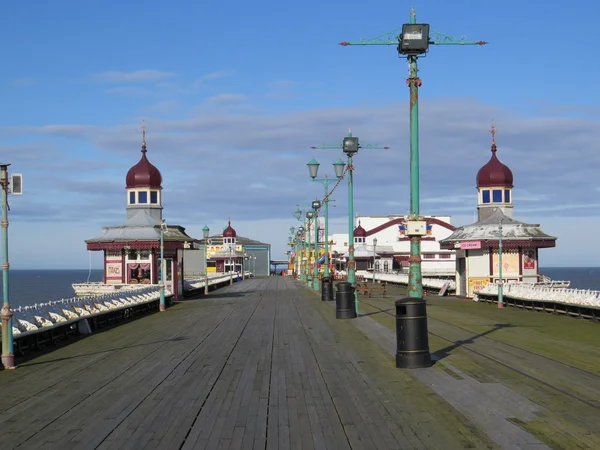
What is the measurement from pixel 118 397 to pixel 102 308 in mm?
16138

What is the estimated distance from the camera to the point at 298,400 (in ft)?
40.5

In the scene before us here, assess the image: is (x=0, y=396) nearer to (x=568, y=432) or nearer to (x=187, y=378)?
(x=187, y=378)

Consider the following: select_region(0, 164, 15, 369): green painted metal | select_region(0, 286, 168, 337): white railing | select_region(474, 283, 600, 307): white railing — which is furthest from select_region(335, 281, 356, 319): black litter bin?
select_region(0, 164, 15, 369): green painted metal

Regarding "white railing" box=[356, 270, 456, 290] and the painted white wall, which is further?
"white railing" box=[356, 270, 456, 290]

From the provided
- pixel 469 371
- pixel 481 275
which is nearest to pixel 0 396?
pixel 469 371

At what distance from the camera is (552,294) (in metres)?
34.8

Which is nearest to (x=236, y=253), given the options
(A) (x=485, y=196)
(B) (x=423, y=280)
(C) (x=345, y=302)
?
(B) (x=423, y=280)

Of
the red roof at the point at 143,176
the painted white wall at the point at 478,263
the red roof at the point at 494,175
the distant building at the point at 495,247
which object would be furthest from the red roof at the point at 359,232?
the painted white wall at the point at 478,263

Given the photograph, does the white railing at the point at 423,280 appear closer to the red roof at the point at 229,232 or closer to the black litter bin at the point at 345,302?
the black litter bin at the point at 345,302

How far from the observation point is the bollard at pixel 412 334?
15531 mm

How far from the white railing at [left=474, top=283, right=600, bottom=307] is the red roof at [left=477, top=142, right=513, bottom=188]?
9839 mm

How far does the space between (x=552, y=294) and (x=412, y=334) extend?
69.6ft

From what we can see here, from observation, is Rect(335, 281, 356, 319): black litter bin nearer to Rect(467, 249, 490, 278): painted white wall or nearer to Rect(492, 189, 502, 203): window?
Rect(467, 249, 490, 278): painted white wall

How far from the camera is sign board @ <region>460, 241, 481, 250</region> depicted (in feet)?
158
